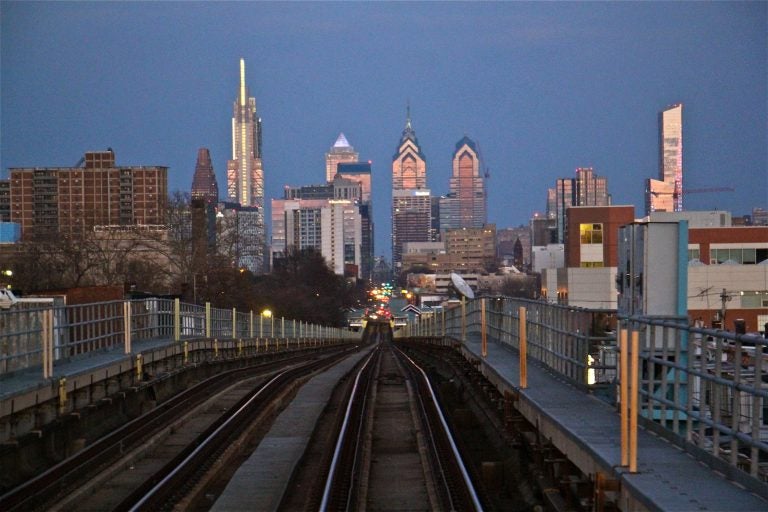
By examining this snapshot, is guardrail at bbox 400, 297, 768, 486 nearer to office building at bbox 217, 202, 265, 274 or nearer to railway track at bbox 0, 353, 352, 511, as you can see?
railway track at bbox 0, 353, 352, 511

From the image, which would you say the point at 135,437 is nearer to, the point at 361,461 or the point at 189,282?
the point at 361,461

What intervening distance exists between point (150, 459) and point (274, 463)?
6.22 feet

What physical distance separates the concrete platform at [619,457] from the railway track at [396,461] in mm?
1224

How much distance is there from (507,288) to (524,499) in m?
145

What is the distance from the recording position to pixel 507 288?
157 metres

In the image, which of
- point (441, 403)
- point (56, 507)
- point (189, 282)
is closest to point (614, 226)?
point (189, 282)

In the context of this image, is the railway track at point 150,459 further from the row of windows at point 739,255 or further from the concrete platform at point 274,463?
the row of windows at point 739,255

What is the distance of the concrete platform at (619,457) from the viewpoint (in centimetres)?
798

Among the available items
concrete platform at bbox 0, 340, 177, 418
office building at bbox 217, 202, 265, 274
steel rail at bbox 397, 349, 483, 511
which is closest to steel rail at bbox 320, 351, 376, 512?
steel rail at bbox 397, 349, 483, 511

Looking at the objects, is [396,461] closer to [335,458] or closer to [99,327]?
[335,458]

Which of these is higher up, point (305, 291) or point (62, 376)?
point (62, 376)

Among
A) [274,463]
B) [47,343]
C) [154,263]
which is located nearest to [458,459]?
[274,463]

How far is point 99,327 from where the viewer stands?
20.3 metres

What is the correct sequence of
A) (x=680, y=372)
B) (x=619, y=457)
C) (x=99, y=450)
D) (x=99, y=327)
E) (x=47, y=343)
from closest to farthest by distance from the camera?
(x=619, y=457), (x=680, y=372), (x=99, y=450), (x=47, y=343), (x=99, y=327)
